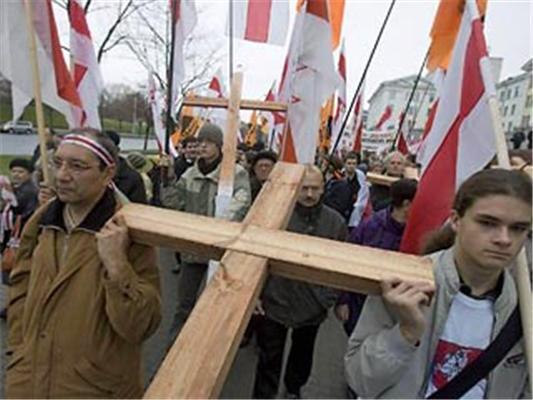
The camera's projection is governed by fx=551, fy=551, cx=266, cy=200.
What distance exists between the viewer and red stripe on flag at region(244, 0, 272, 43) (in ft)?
17.8

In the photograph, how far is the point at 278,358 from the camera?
361 cm

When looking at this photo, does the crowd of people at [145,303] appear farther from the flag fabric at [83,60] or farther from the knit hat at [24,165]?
the knit hat at [24,165]

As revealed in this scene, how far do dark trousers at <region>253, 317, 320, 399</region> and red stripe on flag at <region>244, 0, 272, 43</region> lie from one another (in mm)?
2982

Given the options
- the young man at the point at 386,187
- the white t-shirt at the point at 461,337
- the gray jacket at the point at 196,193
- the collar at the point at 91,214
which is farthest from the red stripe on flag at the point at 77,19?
the white t-shirt at the point at 461,337

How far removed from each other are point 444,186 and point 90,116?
2204 millimetres

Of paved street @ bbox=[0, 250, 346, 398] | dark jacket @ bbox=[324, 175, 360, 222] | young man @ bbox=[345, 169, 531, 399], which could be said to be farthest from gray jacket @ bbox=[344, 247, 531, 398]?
dark jacket @ bbox=[324, 175, 360, 222]

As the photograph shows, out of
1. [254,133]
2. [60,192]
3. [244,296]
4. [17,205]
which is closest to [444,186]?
[244,296]

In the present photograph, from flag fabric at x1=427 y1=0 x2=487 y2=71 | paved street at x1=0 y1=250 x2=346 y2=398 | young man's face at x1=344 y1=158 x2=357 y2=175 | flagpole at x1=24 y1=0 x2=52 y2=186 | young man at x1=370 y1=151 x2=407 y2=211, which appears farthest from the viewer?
young man's face at x1=344 y1=158 x2=357 y2=175

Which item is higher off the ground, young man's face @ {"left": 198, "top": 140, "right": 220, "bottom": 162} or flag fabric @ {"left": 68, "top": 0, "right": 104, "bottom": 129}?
flag fabric @ {"left": 68, "top": 0, "right": 104, "bottom": 129}

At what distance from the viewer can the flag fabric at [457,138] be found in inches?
89.1

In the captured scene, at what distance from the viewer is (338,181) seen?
21.9ft

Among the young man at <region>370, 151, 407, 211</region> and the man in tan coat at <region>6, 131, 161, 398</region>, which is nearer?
the man in tan coat at <region>6, 131, 161, 398</region>

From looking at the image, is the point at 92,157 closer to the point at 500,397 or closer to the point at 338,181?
the point at 500,397

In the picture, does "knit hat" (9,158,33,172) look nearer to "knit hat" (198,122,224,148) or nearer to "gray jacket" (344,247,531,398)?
"knit hat" (198,122,224,148)
